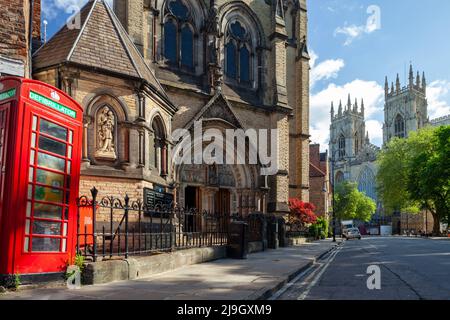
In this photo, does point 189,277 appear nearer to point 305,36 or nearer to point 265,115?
point 265,115

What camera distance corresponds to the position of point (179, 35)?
957 inches

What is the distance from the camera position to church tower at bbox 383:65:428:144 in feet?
350

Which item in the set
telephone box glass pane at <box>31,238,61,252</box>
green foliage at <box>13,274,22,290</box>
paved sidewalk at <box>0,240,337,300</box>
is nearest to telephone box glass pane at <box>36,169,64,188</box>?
telephone box glass pane at <box>31,238,61,252</box>

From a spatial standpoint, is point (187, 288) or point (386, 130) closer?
point (187, 288)

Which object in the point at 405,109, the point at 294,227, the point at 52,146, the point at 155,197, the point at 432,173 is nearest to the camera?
the point at 52,146

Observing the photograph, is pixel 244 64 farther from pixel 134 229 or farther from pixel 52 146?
pixel 52 146

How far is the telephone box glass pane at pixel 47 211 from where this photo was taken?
23.7ft

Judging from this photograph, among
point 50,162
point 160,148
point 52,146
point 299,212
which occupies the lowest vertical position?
point 299,212

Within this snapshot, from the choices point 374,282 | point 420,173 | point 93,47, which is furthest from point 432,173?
point 374,282

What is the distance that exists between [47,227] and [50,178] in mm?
785

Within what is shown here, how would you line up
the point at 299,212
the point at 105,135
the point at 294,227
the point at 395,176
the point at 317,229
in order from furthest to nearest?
the point at 395,176 < the point at 317,229 < the point at 294,227 < the point at 299,212 < the point at 105,135

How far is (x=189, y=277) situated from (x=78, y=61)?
7226 millimetres

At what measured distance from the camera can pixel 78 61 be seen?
515 inches

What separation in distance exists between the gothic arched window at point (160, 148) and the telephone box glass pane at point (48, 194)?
840 cm
